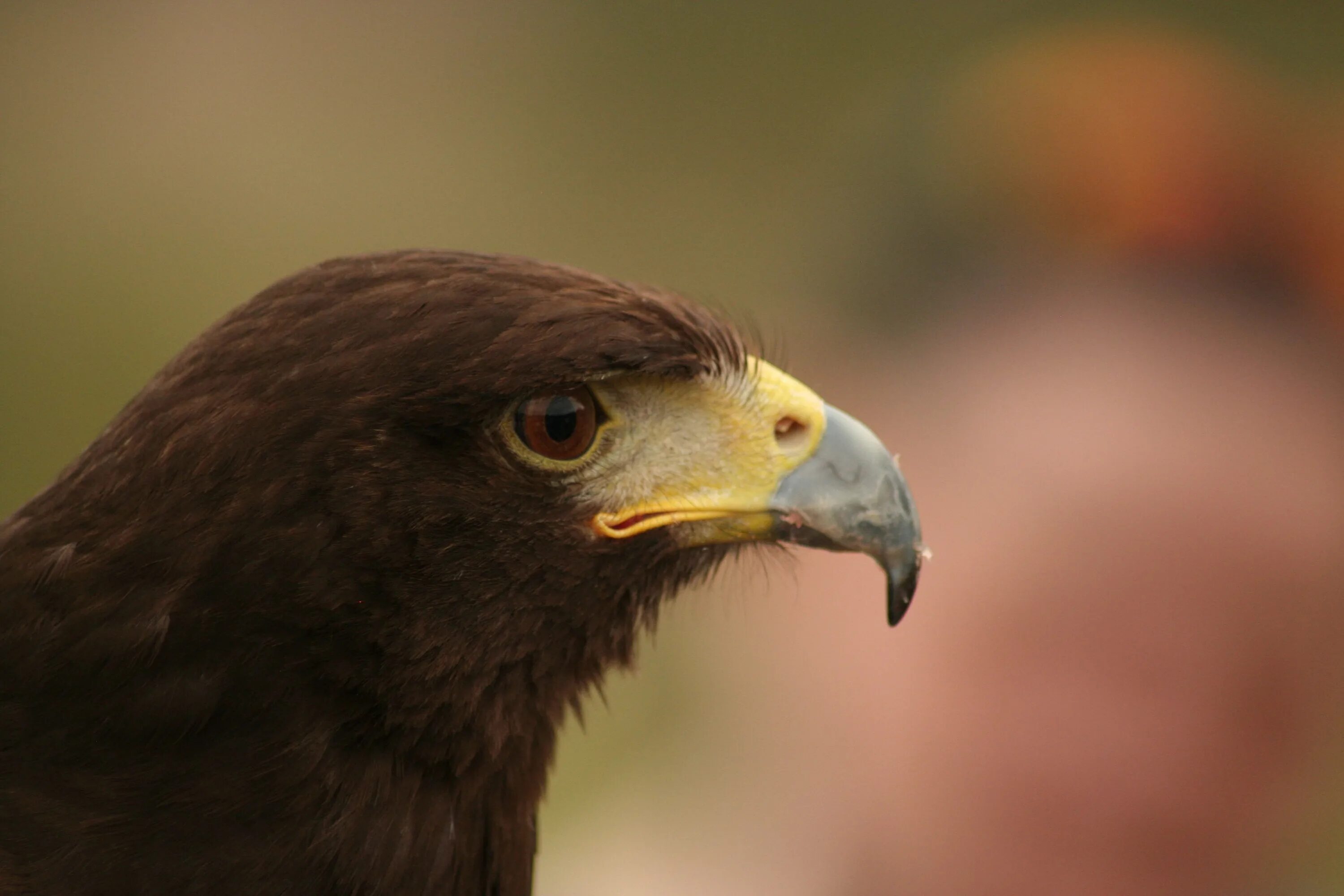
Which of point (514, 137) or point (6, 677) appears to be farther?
point (514, 137)

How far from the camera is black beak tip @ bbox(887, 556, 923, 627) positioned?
1.98 m

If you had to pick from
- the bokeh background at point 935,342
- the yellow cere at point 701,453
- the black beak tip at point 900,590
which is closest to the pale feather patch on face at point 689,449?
the yellow cere at point 701,453

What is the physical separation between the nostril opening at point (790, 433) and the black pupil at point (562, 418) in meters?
0.31

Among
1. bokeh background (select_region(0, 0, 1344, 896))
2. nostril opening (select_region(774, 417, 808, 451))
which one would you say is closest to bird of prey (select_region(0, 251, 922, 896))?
nostril opening (select_region(774, 417, 808, 451))

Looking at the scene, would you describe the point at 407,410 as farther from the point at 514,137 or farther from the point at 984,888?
the point at 514,137

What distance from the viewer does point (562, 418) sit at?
1899mm

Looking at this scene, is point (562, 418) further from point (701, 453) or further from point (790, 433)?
point (790, 433)

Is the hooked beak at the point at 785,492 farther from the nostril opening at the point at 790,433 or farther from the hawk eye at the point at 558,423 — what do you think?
the hawk eye at the point at 558,423

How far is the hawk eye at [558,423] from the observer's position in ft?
6.15

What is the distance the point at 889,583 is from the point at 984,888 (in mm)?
2263

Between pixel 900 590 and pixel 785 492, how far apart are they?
0.21 metres

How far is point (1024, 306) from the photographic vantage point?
426 cm

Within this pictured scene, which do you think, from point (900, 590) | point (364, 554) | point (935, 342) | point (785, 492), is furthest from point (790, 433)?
point (935, 342)

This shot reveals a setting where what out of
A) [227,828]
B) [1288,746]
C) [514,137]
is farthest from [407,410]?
[514,137]
